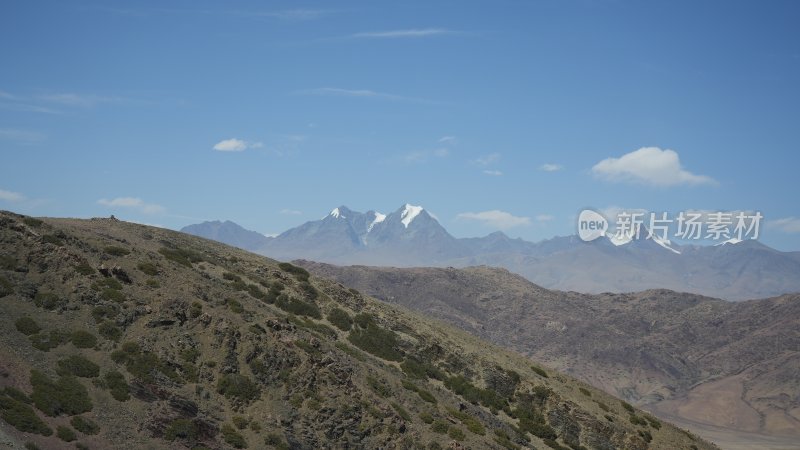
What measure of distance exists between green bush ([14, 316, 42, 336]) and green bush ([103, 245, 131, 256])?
35.6 feet

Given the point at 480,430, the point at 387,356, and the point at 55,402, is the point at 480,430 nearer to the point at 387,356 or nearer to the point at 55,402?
the point at 387,356

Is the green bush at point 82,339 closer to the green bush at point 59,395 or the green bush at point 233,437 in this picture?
the green bush at point 59,395

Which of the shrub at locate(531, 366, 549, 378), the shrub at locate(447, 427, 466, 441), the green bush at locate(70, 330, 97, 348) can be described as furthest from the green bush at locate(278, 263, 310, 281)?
the green bush at locate(70, 330, 97, 348)

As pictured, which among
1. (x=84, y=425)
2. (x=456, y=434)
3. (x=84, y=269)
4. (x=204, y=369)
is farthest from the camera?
(x=456, y=434)

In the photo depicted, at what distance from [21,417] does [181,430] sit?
24.3 ft

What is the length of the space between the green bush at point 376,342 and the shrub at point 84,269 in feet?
71.8

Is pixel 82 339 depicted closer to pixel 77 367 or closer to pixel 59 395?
pixel 77 367

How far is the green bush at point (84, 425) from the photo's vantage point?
106 feet

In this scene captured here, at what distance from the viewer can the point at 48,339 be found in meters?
36.9

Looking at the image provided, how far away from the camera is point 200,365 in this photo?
40750 mm

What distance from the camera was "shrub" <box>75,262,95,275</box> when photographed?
4314 centimetres

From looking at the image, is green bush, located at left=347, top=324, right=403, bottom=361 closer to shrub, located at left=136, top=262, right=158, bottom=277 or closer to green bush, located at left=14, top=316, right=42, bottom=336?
shrub, located at left=136, top=262, right=158, bottom=277

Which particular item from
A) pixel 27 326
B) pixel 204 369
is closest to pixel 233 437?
pixel 204 369

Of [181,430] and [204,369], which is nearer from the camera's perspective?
[181,430]
